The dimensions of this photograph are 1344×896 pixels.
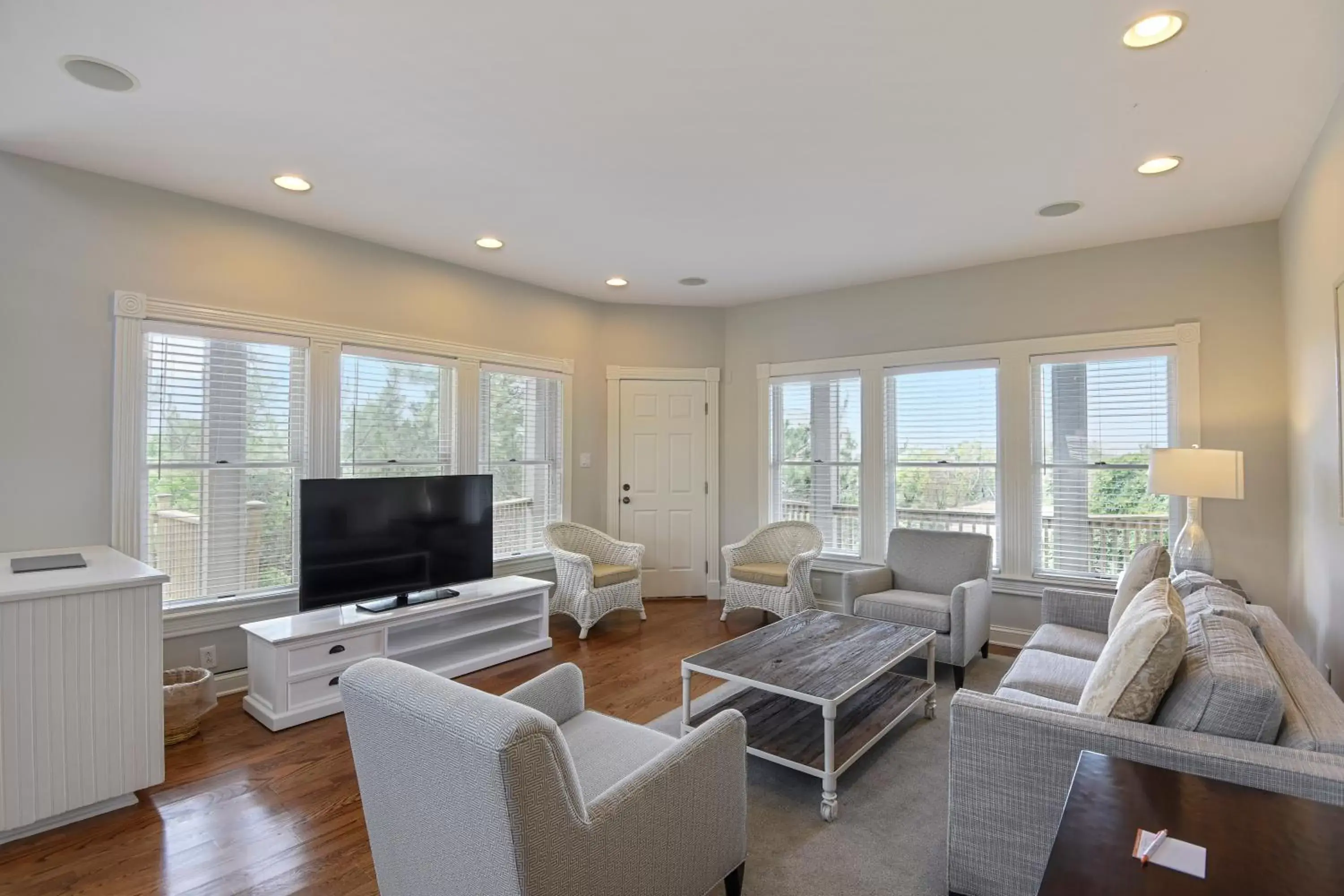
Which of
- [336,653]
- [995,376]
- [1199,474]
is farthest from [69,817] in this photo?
[995,376]

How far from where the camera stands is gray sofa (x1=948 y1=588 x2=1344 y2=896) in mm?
1475

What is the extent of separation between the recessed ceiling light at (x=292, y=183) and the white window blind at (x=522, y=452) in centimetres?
169

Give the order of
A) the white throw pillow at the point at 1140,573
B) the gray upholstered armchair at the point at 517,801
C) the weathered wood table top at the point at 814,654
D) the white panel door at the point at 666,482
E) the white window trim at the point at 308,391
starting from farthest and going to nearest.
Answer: the white panel door at the point at 666,482
the white window trim at the point at 308,391
the white throw pillow at the point at 1140,573
the weathered wood table top at the point at 814,654
the gray upholstered armchair at the point at 517,801

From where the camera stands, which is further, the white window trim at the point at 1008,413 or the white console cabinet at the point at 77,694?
the white window trim at the point at 1008,413

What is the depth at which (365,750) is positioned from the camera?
145cm

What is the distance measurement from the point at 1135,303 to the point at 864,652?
116 inches

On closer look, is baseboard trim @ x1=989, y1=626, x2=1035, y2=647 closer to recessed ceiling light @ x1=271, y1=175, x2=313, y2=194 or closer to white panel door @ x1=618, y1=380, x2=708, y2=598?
white panel door @ x1=618, y1=380, x2=708, y2=598

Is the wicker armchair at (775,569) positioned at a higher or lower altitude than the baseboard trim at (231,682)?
higher

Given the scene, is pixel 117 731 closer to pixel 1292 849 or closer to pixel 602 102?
pixel 602 102

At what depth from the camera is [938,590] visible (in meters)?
4.17

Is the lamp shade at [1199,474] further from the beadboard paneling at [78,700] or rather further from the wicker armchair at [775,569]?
the beadboard paneling at [78,700]

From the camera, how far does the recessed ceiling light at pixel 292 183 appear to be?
312 centimetres

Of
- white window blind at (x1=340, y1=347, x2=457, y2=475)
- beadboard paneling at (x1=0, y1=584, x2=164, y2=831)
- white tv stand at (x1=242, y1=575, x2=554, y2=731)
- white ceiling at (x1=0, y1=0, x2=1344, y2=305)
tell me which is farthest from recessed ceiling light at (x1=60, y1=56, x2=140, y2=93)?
white tv stand at (x1=242, y1=575, x2=554, y2=731)

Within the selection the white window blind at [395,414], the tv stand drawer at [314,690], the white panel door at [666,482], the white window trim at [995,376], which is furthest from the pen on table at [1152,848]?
the white panel door at [666,482]
